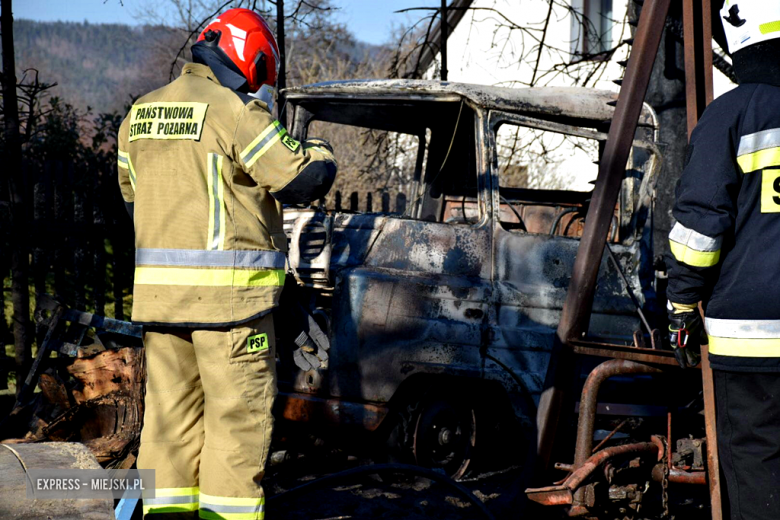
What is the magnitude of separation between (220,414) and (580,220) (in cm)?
319

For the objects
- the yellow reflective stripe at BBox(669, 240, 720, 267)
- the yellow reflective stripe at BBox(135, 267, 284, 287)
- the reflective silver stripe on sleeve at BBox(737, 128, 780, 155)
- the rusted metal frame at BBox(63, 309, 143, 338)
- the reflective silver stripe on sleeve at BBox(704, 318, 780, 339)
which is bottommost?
the rusted metal frame at BBox(63, 309, 143, 338)

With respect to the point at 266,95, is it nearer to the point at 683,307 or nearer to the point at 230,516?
the point at 230,516

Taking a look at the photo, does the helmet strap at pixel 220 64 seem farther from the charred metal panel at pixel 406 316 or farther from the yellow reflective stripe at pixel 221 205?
the charred metal panel at pixel 406 316

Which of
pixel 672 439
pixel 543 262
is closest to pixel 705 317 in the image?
pixel 672 439

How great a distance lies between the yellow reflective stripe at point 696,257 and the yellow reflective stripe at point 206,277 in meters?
1.46

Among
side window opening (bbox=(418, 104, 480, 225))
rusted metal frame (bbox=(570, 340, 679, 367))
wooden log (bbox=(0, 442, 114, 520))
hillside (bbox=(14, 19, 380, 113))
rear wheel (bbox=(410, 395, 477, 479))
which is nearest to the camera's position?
wooden log (bbox=(0, 442, 114, 520))

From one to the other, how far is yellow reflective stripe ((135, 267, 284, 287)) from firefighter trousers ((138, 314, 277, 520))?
153 mm

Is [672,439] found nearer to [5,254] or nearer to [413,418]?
[413,418]

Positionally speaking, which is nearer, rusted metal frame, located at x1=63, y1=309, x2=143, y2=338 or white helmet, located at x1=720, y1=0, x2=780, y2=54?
white helmet, located at x1=720, y1=0, x2=780, y2=54

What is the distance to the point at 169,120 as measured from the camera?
9.56 feet

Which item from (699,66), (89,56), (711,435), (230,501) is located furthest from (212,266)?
(89,56)

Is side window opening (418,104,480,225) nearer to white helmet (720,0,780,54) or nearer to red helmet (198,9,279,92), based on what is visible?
red helmet (198,9,279,92)

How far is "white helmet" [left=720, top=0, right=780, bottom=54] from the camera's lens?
2643 mm

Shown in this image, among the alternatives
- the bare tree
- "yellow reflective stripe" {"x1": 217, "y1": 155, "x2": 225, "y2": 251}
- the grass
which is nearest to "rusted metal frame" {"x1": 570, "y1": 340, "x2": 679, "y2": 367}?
"yellow reflective stripe" {"x1": 217, "y1": 155, "x2": 225, "y2": 251}
